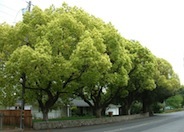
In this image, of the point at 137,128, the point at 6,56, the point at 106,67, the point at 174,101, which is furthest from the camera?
the point at 174,101

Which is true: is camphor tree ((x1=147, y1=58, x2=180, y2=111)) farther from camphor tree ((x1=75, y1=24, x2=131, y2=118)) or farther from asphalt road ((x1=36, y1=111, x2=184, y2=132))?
asphalt road ((x1=36, y1=111, x2=184, y2=132))

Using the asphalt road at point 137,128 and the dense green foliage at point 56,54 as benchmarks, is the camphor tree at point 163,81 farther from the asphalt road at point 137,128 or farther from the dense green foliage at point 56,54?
the asphalt road at point 137,128

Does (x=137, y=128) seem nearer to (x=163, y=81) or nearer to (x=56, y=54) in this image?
(x=56, y=54)

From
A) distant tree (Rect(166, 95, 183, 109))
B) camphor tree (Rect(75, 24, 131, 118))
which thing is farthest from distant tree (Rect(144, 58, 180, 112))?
distant tree (Rect(166, 95, 183, 109))

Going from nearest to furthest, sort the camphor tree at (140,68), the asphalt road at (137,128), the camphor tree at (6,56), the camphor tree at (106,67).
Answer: the asphalt road at (137,128) < the camphor tree at (106,67) < the camphor tree at (6,56) < the camphor tree at (140,68)

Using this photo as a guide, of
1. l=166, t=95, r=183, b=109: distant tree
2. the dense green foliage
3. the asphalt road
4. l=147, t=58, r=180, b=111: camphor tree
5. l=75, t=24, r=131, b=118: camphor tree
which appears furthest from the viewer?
l=166, t=95, r=183, b=109: distant tree

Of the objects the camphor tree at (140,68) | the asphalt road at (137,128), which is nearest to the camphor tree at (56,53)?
the asphalt road at (137,128)

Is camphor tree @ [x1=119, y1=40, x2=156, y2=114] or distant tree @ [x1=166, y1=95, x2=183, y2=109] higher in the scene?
camphor tree @ [x1=119, y1=40, x2=156, y2=114]

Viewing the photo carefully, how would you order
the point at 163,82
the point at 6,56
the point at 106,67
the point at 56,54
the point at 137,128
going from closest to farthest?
the point at 56,54, the point at 137,128, the point at 106,67, the point at 6,56, the point at 163,82

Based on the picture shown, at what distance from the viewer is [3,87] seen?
1046 inches

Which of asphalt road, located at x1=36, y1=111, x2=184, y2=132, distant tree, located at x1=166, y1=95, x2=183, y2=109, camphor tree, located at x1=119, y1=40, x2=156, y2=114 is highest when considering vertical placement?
camphor tree, located at x1=119, y1=40, x2=156, y2=114

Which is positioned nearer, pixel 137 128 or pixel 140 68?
pixel 137 128

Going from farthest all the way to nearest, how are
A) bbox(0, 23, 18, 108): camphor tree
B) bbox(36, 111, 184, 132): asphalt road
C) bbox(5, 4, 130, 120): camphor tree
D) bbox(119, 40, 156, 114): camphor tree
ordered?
bbox(119, 40, 156, 114): camphor tree, bbox(0, 23, 18, 108): camphor tree, bbox(5, 4, 130, 120): camphor tree, bbox(36, 111, 184, 132): asphalt road

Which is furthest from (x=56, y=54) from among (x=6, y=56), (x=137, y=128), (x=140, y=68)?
(x=140, y=68)
